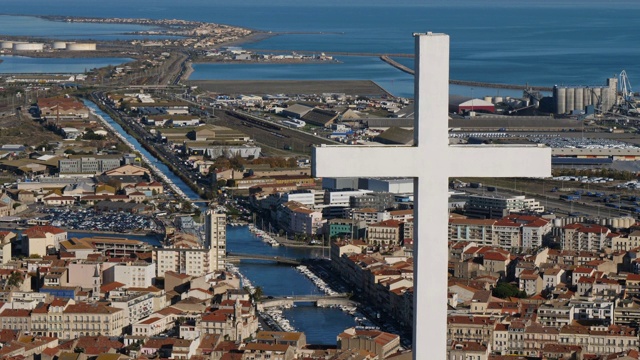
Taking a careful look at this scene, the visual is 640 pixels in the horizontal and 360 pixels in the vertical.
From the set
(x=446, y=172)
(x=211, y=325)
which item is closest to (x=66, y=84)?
(x=211, y=325)

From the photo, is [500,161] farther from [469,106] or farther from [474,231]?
[469,106]

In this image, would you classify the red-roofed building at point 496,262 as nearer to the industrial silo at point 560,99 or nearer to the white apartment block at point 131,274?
the white apartment block at point 131,274

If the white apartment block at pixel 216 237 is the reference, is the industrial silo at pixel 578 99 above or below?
above

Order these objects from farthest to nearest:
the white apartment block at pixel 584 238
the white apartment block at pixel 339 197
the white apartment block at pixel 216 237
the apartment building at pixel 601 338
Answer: the white apartment block at pixel 339 197 < the white apartment block at pixel 584 238 < the white apartment block at pixel 216 237 < the apartment building at pixel 601 338

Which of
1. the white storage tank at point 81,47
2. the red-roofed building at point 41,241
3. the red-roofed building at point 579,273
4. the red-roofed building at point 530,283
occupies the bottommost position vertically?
the red-roofed building at point 530,283

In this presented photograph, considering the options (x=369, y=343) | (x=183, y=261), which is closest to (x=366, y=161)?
(x=369, y=343)

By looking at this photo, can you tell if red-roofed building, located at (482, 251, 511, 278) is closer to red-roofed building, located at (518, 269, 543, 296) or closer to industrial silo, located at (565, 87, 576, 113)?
red-roofed building, located at (518, 269, 543, 296)

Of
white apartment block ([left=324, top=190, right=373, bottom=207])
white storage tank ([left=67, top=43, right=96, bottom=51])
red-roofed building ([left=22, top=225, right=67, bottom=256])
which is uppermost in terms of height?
white storage tank ([left=67, top=43, right=96, bottom=51])

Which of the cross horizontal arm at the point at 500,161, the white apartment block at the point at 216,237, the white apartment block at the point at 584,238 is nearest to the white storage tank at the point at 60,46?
the white apartment block at the point at 584,238

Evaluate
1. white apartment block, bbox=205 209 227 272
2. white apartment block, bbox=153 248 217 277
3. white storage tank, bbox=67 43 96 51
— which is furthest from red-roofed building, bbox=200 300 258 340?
white storage tank, bbox=67 43 96 51
